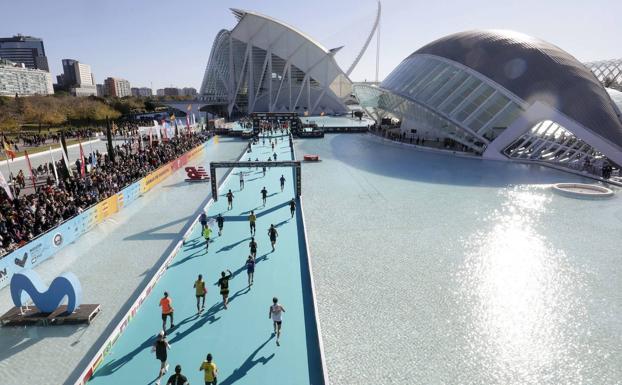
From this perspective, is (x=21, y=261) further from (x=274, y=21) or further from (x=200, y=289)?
(x=274, y=21)

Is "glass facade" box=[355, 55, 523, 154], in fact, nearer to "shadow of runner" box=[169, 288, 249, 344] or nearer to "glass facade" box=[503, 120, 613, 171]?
"glass facade" box=[503, 120, 613, 171]

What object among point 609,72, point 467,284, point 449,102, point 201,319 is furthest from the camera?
point 609,72

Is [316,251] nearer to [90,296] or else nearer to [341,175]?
[90,296]

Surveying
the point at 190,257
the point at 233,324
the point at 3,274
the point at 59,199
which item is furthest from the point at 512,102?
the point at 3,274

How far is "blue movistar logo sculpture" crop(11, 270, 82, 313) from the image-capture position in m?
9.68

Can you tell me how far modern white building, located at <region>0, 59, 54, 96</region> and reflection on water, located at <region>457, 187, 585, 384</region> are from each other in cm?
15401

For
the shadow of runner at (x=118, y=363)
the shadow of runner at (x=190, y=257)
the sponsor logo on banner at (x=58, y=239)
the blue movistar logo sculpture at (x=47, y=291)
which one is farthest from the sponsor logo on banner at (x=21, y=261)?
the shadow of runner at (x=118, y=363)

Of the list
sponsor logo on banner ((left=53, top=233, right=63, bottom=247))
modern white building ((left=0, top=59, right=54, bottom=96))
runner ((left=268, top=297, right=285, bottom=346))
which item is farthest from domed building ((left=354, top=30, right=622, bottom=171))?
modern white building ((left=0, top=59, right=54, bottom=96))

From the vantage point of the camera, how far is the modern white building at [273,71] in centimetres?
6981

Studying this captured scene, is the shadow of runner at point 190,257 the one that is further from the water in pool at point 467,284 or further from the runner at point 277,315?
the runner at point 277,315

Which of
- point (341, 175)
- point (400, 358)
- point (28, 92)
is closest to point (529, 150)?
point (341, 175)

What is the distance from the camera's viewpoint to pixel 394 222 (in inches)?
658

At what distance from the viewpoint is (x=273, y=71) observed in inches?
3095

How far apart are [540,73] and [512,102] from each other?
3.70 m
